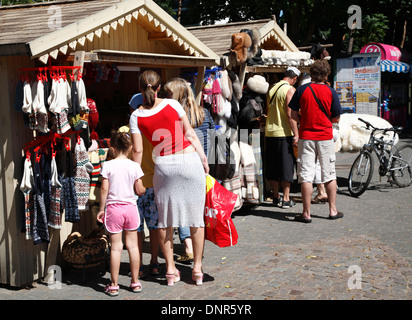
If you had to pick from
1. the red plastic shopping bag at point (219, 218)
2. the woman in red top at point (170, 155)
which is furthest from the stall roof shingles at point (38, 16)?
the red plastic shopping bag at point (219, 218)

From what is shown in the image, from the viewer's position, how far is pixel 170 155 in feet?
16.7

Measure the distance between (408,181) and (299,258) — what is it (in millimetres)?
4924

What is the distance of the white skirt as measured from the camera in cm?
508

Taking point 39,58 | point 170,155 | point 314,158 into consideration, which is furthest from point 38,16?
point 314,158

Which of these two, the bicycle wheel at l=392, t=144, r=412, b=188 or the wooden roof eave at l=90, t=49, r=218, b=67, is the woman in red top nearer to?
the wooden roof eave at l=90, t=49, r=218, b=67

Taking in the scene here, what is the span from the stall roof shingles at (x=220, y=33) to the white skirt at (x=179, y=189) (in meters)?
3.70

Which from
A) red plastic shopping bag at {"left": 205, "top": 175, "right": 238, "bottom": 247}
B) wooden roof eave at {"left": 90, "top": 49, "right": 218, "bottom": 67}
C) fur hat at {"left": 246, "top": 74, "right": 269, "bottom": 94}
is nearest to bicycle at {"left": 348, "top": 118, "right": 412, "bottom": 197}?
fur hat at {"left": 246, "top": 74, "right": 269, "bottom": 94}

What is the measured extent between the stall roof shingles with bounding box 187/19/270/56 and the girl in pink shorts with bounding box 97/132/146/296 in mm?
3791

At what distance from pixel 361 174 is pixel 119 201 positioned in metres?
Answer: 5.45

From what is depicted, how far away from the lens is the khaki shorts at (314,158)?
25.2 ft
